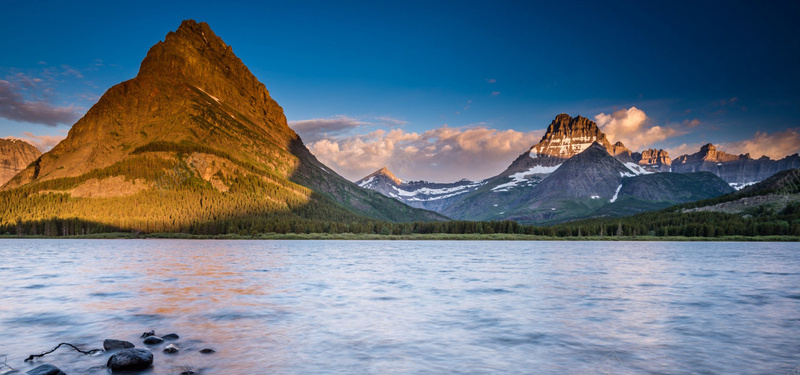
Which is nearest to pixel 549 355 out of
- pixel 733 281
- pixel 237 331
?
pixel 237 331

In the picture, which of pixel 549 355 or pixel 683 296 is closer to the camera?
pixel 549 355

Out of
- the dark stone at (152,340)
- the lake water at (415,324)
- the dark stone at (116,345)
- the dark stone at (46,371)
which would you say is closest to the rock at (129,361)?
the lake water at (415,324)

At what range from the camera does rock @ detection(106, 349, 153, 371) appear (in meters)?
15.9

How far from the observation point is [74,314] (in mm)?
28531

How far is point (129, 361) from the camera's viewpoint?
1594 cm

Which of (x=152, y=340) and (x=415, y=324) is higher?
(x=152, y=340)

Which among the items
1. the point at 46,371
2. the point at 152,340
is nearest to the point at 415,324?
the point at 152,340

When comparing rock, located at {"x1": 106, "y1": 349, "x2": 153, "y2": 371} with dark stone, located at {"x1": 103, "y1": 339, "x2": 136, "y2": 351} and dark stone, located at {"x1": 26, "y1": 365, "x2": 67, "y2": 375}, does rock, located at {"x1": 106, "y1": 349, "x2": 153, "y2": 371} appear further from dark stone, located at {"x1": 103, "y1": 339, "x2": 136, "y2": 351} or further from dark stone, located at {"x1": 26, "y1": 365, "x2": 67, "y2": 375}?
dark stone, located at {"x1": 103, "y1": 339, "x2": 136, "y2": 351}

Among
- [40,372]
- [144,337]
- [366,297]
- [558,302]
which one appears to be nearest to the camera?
[40,372]

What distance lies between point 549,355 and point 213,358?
1320 centimetres

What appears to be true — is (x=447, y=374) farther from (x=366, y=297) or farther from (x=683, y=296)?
(x=683, y=296)

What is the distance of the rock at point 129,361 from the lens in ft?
52.0

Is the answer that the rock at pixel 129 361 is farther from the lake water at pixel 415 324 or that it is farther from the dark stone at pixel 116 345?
the dark stone at pixel 116 345

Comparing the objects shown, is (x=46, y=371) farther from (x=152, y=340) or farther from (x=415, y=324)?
(x=415, y=324)
